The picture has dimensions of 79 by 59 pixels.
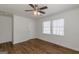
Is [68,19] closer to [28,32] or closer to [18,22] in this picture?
[28,32]

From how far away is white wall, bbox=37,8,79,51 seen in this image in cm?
277

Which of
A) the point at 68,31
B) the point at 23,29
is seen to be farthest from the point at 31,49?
the point at 68,31

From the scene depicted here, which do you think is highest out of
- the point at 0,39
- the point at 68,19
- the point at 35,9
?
the point at 35,9

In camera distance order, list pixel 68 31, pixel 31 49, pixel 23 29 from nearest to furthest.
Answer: pixel 31 49 → pixel 68 31 → pixel 23 29

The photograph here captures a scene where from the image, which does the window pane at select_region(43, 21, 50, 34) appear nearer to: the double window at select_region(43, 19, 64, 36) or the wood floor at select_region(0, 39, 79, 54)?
the double window at select_region(43, 19, 64, 36)

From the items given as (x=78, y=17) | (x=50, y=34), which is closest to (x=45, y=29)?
(x=50, y=34)

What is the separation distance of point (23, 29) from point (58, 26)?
1.39 metres

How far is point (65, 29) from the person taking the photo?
3117 millimetres

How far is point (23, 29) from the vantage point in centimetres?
321

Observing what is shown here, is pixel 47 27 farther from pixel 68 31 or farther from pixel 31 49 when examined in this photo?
pixel 31 49

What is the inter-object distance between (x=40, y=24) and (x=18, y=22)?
80cm

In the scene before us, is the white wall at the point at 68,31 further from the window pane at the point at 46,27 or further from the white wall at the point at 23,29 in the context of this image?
the white wall at the point at 23,29

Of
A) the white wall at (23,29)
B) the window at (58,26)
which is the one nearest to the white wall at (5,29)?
the white wall at (23,29)
